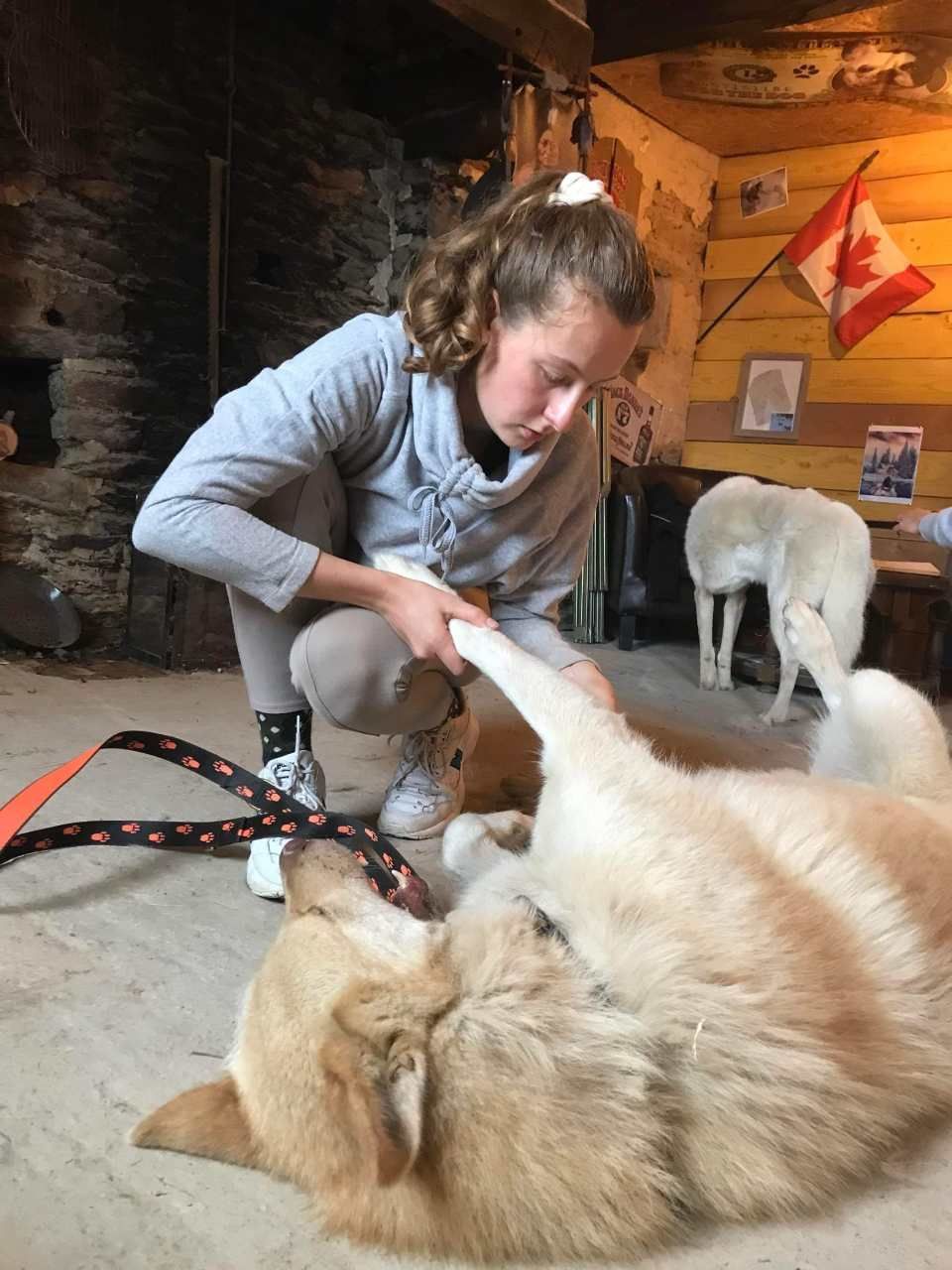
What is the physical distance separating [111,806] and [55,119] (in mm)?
2327

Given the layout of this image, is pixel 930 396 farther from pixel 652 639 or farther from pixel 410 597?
pixel 410 597

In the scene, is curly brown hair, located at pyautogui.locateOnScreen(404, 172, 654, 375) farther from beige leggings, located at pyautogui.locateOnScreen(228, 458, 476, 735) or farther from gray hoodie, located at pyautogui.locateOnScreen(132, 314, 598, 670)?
beige leggings, located at pyautogui.locateOnScreen(228, 458, 476, 735)

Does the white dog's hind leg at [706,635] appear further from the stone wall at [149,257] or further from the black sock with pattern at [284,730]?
the black sock with pattern at [284,730]

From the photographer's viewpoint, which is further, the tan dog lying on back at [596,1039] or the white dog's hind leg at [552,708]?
the white dog's hind leg at [552,708]

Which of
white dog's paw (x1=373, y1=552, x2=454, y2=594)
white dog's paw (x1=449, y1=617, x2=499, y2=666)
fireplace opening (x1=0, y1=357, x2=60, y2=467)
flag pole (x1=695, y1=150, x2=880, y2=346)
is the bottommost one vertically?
white dog's paw (x1=449, y1=617, x2=499, y2=666)

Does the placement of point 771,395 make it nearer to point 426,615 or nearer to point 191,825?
point 426,615

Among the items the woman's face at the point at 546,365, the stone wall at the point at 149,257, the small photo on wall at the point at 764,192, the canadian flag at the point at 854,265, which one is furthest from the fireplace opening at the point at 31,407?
the small photo on wall at the point at 764,192

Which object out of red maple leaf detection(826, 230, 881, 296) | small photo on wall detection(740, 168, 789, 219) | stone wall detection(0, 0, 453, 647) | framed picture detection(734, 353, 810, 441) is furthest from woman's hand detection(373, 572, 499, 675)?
small photo on wall detection(740, 168, 789, 219)

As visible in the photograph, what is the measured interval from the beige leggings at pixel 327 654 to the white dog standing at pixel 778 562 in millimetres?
1919

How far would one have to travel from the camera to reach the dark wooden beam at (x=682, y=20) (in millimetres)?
3410

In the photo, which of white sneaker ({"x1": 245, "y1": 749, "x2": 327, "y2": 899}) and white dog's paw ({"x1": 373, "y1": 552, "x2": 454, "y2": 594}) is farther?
white sneaker ({"x1": 245, "y1": 749, "x2": 327, "y2": 899})

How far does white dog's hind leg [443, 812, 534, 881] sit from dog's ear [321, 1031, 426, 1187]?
0.58 meters

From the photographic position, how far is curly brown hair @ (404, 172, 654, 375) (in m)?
1.29

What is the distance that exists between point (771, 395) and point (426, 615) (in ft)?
15.5
